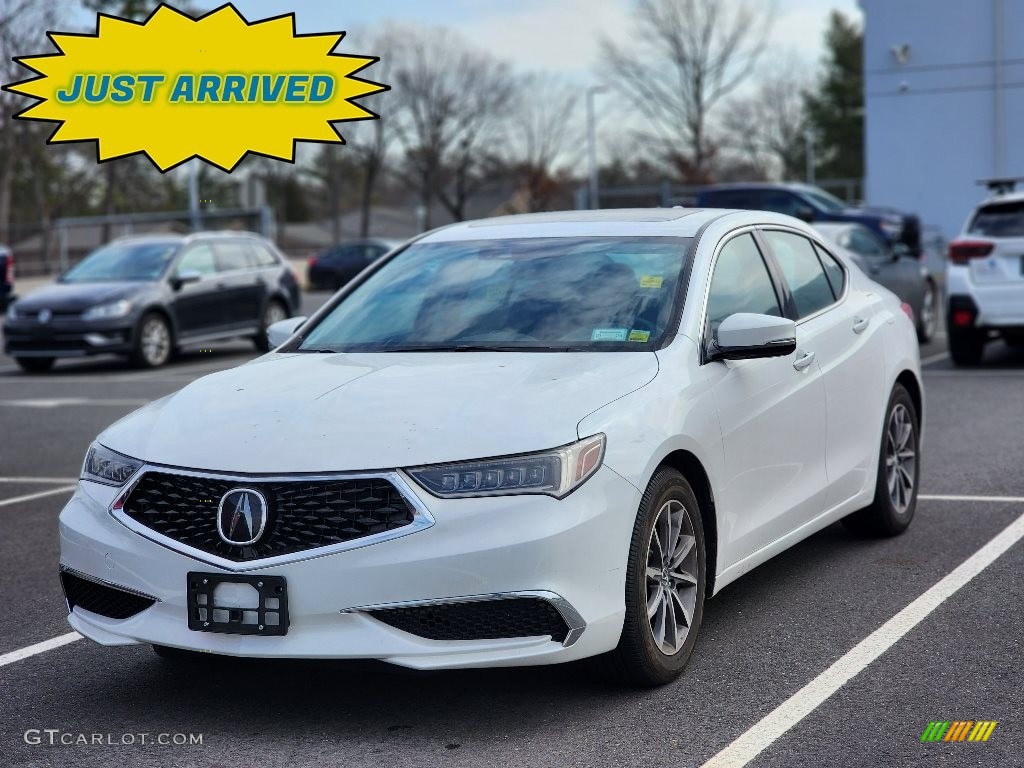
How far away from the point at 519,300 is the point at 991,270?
30.4 ft

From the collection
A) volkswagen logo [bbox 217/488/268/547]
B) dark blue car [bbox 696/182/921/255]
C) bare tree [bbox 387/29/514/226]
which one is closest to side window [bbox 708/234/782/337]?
volkswagen logo [bbox 217/488/268/547]

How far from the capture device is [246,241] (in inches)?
792

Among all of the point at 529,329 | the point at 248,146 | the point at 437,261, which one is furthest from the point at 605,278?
the point at 248,146

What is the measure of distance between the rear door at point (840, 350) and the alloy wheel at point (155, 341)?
1244 centimetres

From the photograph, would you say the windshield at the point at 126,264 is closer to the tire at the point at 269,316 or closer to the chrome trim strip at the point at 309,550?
the tire at the point at 269,316

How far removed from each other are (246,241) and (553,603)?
1650 cm

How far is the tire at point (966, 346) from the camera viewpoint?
14.4 meters

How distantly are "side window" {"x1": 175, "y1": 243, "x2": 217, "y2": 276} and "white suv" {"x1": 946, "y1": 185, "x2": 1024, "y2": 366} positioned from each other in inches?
375

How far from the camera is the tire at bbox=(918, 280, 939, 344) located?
58.1 ft

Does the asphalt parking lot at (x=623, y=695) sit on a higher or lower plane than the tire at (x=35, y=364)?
higher

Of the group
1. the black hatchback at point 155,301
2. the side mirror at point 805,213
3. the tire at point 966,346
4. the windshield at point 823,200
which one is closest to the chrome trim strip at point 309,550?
the tire at point 966,346

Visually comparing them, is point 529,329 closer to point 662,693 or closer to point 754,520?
point 754,520

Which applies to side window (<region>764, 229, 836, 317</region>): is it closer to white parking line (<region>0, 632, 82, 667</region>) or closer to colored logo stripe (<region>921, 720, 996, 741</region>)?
colored logo stripe (<region>921, 720, 996, 741</region>)

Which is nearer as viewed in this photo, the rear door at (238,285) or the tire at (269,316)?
the rear door at (238,285)
